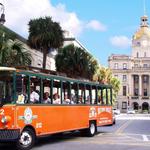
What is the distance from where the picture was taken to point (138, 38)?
16062 centimetres

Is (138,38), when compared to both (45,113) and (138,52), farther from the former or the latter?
(45,113)

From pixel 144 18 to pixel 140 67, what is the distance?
20.1 meters

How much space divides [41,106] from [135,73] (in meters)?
142

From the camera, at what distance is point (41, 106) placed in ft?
57.8

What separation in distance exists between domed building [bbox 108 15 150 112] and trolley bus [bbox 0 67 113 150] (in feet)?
427

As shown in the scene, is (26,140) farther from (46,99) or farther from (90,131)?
(90,131)

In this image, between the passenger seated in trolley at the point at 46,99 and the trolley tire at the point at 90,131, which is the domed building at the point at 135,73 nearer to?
the trolley tire at the point at 90,131

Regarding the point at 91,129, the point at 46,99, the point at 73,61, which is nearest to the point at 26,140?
the point at 46,99

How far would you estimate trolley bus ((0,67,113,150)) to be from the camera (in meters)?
15.8

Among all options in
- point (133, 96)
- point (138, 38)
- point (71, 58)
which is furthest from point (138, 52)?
point (71, 58)

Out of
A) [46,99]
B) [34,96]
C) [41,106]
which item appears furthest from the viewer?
[46,99]

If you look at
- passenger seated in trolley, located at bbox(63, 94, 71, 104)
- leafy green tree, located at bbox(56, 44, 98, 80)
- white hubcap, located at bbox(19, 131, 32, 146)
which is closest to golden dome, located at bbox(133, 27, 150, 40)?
leafy green tree, located at bbox(56, 44, 98, 80)

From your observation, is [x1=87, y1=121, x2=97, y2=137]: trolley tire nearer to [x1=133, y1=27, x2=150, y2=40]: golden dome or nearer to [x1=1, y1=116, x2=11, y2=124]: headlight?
[x1=1, y1=116, x2=11, y2=124]: headlight

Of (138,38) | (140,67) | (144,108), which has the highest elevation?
(138,38)
